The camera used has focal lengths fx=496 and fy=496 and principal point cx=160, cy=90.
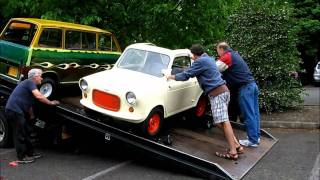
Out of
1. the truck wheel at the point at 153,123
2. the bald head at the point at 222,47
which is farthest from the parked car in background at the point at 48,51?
the bald head at the point at 222,47

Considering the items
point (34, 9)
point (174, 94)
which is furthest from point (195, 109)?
point (34, 9)

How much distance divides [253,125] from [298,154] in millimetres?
1065

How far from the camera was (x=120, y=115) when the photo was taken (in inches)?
319

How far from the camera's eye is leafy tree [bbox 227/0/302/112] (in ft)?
43.8

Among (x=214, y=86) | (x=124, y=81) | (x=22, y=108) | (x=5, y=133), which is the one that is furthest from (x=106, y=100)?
(x=5, y=133)

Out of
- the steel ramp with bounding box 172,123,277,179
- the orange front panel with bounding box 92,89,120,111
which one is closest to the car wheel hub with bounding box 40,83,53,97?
the orange front panel with bounding box 92,89,120,111

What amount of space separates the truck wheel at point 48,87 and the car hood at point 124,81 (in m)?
1.25

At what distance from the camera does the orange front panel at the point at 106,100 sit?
8.18m

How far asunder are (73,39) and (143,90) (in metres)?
Result: 2.68

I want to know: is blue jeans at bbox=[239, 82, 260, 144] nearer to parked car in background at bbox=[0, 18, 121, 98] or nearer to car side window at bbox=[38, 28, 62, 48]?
parked car in background at bbox=[0, 18, 121, 98]

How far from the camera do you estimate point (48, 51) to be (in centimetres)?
949

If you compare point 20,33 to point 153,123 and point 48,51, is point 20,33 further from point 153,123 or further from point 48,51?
point 153,123

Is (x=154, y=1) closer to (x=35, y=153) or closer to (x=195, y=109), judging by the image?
(x=195, y=109)

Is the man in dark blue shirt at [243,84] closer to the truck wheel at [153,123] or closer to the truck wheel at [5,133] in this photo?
the truck wheel at [153,123]
